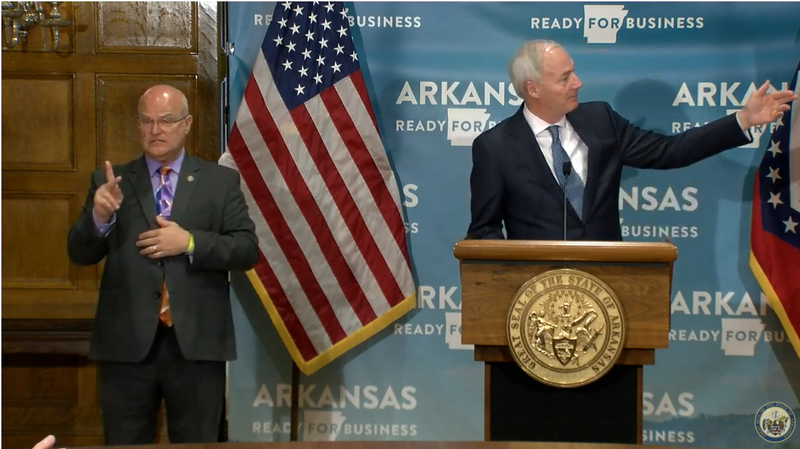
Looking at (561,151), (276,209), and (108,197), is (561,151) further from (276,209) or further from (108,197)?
(108,197)

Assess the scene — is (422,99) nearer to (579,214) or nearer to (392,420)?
(579,214)

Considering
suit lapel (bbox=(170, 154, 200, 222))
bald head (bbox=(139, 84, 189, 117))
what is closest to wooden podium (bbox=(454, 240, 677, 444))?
suit lapel (bbox=(170, 154, 200, 222))

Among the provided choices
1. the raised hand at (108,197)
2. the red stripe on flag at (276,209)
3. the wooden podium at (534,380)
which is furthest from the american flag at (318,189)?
the wooden podium at (534,380)

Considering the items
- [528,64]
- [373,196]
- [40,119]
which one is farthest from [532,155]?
[40,119]

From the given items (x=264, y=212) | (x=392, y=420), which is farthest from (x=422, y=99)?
(x=392, y=420)

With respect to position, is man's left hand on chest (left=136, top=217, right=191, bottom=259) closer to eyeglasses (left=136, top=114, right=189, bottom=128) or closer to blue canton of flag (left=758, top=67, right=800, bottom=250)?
eyeglasses (left=136, top=114, right=189, bottom=128)

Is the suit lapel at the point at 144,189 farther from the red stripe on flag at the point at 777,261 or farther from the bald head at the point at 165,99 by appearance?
the red stripe on flag at the point at 777,261

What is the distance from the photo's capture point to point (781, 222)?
3424mm

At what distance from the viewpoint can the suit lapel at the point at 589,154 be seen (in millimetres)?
2971

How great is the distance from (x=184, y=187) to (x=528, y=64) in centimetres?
127

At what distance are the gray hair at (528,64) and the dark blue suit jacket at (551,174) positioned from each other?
13 centimetres

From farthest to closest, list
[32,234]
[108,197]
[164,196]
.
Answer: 1. [32,234]
2. [164,196]
3. [108,197]

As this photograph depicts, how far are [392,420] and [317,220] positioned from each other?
0.88m

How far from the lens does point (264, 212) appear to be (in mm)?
3518
